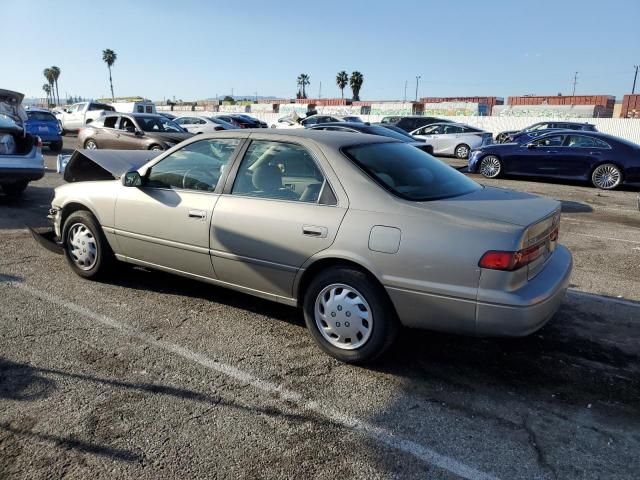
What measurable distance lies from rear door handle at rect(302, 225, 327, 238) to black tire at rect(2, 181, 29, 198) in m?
7.92

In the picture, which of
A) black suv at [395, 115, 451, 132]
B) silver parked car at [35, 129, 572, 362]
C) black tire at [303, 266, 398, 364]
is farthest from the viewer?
black suv at [395, 115, 451, 132]

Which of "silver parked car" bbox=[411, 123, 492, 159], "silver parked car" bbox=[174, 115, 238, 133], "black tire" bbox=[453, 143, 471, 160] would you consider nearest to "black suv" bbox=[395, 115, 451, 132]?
"silver parked car" bbox=[411, 123, 492, 159]

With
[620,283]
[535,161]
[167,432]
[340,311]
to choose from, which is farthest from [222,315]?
[535,161]

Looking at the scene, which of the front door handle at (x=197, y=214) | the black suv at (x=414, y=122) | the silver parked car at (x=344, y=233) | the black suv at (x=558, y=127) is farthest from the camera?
the black suv at (x=414, y=122)

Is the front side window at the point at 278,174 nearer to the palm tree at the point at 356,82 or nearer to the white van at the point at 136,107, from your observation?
the white van at the point at 136,107

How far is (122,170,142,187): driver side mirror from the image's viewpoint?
183 inches

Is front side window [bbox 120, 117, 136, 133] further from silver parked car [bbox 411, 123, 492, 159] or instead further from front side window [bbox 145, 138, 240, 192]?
front side window [bbox 145, 138, 240, 192]

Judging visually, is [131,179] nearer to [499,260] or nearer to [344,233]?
[344,233]

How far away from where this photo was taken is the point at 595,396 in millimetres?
3389

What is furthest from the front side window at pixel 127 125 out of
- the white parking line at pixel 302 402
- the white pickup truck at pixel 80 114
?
the white pickup truck at pixel 80 114

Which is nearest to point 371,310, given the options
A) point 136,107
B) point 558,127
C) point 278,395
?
point 278,395

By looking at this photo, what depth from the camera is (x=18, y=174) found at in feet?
29.1

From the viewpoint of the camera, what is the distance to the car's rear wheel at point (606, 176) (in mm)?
13234

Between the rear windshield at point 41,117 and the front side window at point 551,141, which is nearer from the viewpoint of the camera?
the front side window at point 551,141
